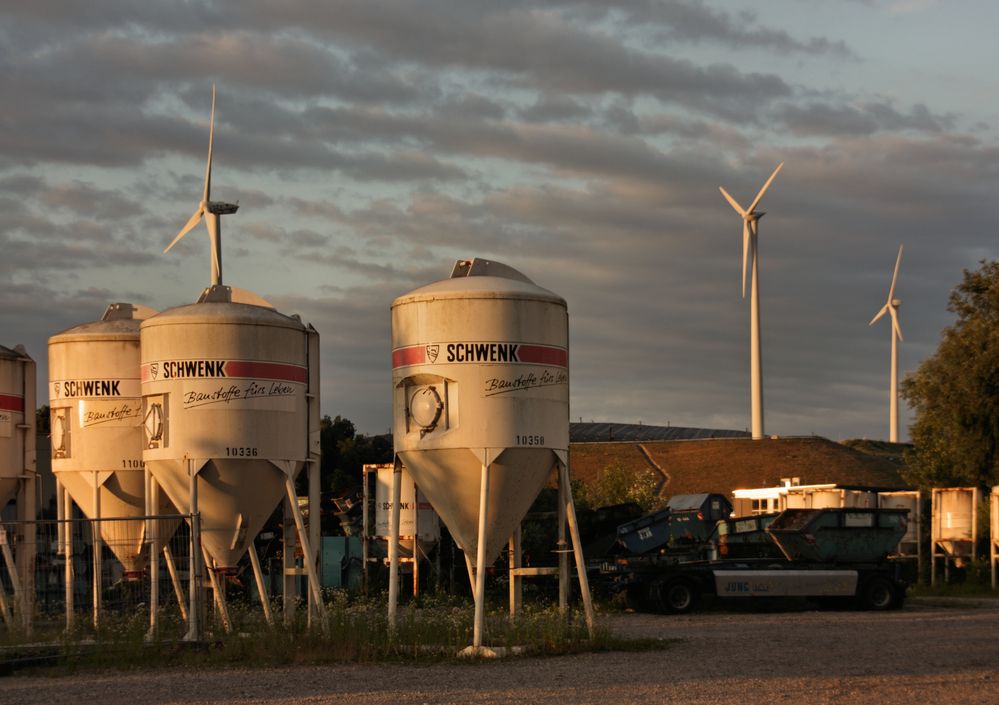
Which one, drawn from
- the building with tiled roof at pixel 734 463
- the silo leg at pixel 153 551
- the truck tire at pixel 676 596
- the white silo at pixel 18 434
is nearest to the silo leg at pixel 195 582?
the silo leg at pixel 153 551

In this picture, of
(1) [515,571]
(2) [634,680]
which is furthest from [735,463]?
(2) [634,680]

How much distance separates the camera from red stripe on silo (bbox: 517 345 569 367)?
63.1ft

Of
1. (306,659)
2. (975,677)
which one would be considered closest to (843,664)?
(975,677)

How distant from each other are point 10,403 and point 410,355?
8.43 metres

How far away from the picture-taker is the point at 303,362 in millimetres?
21500

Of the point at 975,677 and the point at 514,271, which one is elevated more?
the point at 514,271

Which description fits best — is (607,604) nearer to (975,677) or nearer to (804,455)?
(975,677)

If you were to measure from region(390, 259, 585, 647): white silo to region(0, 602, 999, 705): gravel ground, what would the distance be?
2001mm

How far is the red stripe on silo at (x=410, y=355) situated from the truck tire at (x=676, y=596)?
11.3m

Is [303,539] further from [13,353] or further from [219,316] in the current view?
[13,353]

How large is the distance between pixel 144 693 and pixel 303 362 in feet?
23.2

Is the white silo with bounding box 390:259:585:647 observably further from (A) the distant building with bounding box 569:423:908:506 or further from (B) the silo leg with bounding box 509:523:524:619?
(A) the distant building with bounding box 569:423:908:506

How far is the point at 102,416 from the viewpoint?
75.6 ft

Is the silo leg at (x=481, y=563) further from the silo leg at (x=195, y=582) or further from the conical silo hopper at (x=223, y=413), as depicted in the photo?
the silo leg at (x=195, y=582)
